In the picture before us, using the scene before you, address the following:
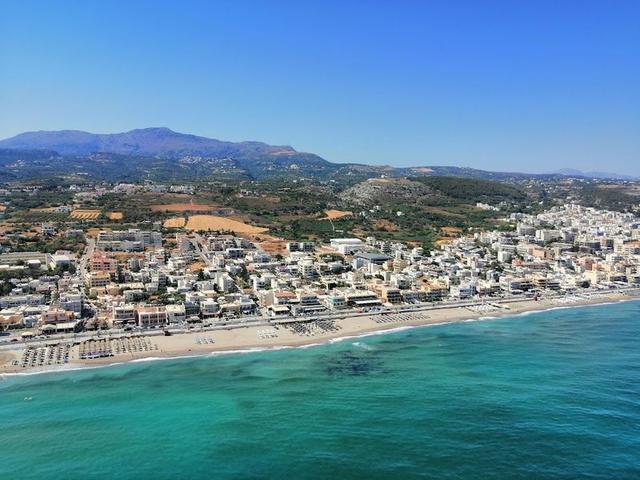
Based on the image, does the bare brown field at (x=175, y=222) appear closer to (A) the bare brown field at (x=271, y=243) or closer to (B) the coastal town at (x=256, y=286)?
(B) the coastal town at (x=256, y=286)

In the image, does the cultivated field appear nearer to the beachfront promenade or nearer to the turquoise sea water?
the beachfront promenade

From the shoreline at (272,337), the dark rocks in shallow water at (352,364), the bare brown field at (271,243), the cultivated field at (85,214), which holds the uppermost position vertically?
the cultivated field at (85,214)

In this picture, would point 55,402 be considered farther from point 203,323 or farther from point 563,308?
point 563,308

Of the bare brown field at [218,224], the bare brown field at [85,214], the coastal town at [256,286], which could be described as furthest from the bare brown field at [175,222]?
the bare brown field at [85,214]

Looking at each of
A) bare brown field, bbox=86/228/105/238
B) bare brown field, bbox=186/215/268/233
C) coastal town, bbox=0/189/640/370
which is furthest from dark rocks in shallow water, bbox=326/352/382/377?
bare brown field, bbox=86/228/105/238

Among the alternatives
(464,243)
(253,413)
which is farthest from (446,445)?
(464,243)

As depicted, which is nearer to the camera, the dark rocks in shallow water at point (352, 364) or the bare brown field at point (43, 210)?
the dark rocks in shallow water at point (352, 364)

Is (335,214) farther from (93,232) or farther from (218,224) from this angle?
(93,232)
